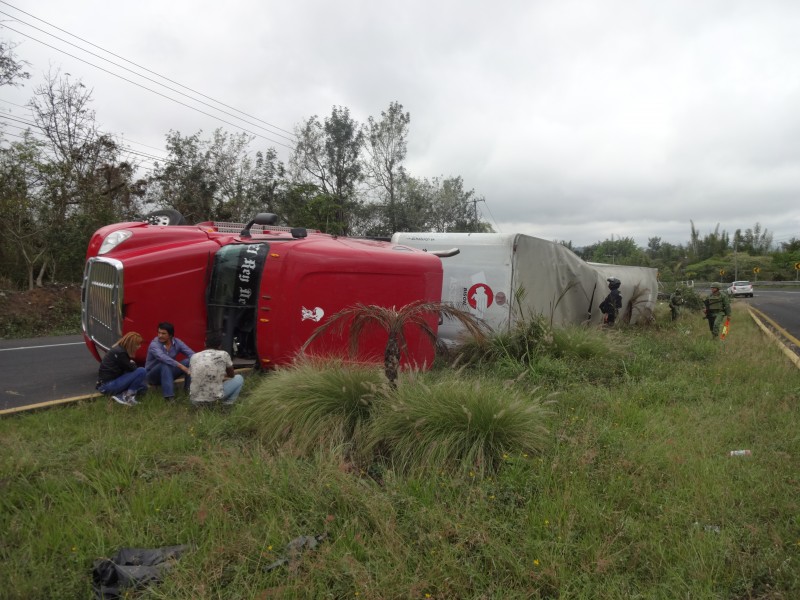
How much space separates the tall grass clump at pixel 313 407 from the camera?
4.11 metres

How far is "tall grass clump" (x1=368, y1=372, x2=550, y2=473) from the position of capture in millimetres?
3682

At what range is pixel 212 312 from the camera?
6.25 metres

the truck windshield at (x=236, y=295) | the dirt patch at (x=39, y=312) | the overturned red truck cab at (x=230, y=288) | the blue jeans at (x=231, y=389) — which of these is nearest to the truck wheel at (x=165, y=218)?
the overturned red truck cab at (x=230, y=288)

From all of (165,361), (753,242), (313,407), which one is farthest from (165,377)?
(753,242)

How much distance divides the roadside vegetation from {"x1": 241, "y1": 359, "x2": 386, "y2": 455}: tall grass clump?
0.02 meters

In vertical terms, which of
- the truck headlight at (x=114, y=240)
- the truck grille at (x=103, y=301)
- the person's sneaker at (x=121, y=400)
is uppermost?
the truck headlight at (x=114, y=240)

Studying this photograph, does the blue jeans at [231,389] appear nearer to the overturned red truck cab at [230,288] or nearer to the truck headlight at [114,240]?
the overturned red truck cab at [230,288]

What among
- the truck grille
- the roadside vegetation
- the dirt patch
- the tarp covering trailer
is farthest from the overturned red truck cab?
the dirt patch

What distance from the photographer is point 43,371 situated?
7223 mm

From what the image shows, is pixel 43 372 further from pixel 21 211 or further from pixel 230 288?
pixel 21 211

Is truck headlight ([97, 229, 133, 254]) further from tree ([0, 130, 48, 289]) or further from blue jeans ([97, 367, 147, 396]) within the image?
tree ([0, 130, 48, 289])

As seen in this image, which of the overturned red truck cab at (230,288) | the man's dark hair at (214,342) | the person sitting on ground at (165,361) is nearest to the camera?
the person sitting on ground at (165,361)

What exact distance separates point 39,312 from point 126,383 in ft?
29.6

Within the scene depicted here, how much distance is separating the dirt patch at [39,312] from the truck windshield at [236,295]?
7839 mm
